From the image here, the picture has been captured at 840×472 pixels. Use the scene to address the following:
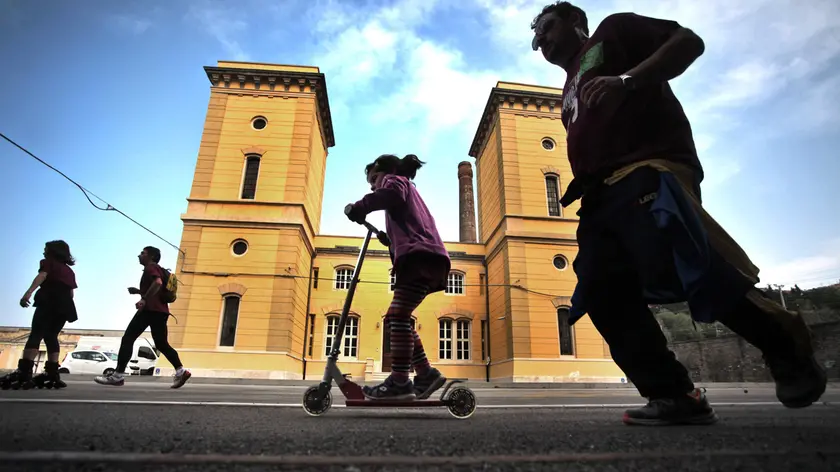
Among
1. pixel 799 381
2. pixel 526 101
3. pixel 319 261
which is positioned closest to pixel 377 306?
pixel 319 261

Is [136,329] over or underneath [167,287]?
underneath

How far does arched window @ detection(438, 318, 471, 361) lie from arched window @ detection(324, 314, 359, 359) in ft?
13.3

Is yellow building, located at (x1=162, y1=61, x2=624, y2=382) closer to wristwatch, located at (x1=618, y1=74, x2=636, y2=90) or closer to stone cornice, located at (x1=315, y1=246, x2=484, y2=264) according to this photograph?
stone cornice, located at (x1=315, y1=246, x2=484, y2=264)

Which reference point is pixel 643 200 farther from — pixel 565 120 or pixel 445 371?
pixel 445 371

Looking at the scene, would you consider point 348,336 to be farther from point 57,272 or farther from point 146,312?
point 57,272

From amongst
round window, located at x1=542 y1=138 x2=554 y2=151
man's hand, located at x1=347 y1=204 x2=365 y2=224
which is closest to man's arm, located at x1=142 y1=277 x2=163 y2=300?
man's hand, located at x1=347 y1=204 x2=365 y2=224

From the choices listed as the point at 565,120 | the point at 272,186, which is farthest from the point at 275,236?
the point at 565,120

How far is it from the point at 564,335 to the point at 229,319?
13547 millimetres

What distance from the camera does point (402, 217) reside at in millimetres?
2834

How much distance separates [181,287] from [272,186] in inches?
209

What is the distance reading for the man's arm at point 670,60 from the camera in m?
1.76

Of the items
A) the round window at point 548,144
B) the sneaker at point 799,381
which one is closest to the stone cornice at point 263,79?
the round window at point 548,144

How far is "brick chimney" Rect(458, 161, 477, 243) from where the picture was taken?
28.0 meters

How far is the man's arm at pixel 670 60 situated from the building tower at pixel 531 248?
16.6 m
